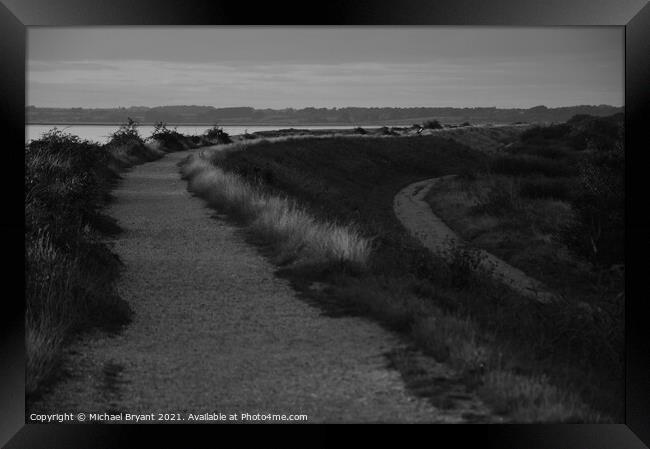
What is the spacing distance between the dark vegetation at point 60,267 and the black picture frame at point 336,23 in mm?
454

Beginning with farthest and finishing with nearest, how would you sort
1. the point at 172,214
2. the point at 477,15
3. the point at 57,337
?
1. the point at 172,214
2. the point at 57,337
3. the point at 477,15

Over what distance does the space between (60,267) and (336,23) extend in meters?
4.83

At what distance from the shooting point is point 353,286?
353 inches

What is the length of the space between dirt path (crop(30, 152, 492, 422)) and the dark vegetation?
24cm

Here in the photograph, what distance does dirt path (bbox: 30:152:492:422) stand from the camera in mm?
5402

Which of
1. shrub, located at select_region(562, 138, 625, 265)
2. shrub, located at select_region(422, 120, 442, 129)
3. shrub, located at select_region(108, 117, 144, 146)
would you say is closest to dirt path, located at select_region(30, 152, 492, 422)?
shrub, located at select_region(562, 138, 625, 265)

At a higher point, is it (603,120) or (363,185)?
(603,120)

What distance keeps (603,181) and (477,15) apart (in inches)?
532

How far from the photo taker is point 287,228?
12.7 m

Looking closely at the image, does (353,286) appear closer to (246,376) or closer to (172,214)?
(246,376)

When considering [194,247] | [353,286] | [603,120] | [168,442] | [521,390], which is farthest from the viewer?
[603,120]

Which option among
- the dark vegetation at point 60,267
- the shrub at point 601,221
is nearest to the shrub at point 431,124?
the shrub at point 601,221

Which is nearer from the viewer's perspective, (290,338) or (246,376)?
(246,376)

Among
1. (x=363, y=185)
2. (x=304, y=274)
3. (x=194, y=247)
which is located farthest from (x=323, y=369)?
(x=363, y=185)
